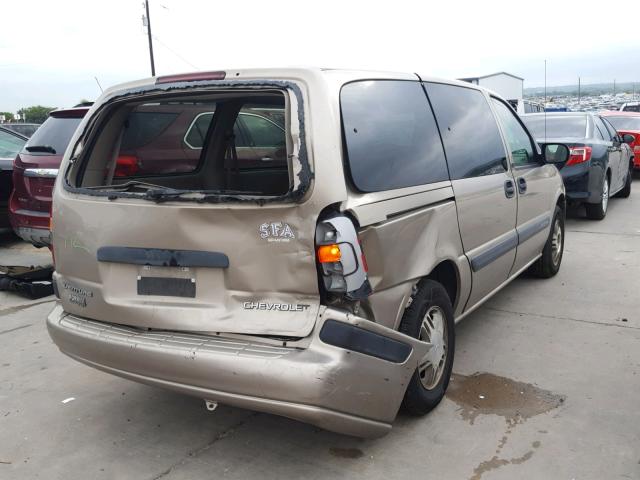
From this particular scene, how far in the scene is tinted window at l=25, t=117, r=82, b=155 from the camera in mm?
6945

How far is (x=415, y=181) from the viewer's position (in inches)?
128

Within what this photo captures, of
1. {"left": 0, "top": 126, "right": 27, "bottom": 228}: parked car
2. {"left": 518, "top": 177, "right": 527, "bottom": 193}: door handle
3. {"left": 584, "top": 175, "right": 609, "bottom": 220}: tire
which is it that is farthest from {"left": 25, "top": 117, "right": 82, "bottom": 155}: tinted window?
{"left": 584, "top": 175, "right": 609, "bottom": 220}: tire

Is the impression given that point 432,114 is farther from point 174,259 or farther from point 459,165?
point 174,259

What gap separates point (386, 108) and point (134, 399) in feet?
7.37

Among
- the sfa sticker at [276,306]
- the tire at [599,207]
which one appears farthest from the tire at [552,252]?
the sfa sticker at [276,306]

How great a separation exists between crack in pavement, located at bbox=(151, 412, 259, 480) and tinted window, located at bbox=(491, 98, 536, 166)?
272 cm

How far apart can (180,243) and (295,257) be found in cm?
55

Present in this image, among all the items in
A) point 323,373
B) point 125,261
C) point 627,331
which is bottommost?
point 627,331

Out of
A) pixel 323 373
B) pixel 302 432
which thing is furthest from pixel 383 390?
pixel 302 432

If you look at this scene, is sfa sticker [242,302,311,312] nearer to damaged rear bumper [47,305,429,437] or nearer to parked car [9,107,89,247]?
damaged rear bumper [47,305,429,437]

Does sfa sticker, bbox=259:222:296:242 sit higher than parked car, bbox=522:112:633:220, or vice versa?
sfa sticker, bbox=259:222:296:242

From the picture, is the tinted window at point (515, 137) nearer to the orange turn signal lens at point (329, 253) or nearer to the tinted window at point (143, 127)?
the tinted window at point (143, 127)

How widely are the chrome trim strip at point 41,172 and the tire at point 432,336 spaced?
15.5 ft

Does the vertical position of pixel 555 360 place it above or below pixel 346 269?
below
